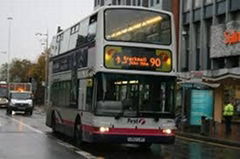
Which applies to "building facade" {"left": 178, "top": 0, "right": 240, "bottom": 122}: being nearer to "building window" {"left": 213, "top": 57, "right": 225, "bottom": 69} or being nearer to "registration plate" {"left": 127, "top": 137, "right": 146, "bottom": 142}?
"building window" {"left": 213, "top": 57, "right": 225, "bottom": 69}

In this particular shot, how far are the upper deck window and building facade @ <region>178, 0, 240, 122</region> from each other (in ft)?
49.6

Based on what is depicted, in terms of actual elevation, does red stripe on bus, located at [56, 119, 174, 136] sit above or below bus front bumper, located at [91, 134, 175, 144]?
above

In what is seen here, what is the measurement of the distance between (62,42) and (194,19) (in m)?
22.2

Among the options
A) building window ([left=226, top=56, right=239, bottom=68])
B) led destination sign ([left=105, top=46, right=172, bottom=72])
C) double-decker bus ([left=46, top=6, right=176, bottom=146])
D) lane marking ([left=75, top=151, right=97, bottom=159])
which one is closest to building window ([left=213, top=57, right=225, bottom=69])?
building window ([left=226, top=56, right=239, bottom=68])

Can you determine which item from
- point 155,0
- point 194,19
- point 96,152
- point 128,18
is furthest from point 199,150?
point 155,0

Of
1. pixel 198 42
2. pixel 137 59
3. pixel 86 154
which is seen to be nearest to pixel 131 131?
pixel 86 154

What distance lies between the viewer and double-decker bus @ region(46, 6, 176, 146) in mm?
18266

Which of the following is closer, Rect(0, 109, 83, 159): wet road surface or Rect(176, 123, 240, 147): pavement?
Rect(0, 109, 83, 159): wet road surface

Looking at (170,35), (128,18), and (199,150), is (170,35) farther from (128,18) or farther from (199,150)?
(199,150)

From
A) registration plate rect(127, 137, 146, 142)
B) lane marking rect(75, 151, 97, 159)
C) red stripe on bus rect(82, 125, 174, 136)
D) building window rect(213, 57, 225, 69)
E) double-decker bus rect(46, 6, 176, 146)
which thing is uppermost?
building window rect(213, 57, 225, 69)

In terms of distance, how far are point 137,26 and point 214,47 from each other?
75.5ft

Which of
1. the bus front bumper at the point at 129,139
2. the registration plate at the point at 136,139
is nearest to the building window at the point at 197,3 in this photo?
the bus front bumper at the point at 129,139

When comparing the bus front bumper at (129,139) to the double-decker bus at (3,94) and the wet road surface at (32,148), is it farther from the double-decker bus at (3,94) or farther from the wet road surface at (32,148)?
the double-decker bus at (3,94)

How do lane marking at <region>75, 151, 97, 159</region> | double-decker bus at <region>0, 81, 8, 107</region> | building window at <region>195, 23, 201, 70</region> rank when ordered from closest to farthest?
lane marking at <region>75, 151, 97, 159</region> → building window at <region>195, 23, 201, 70</region> → double-decker bus at <region>0, 81, 8, 107</region>
